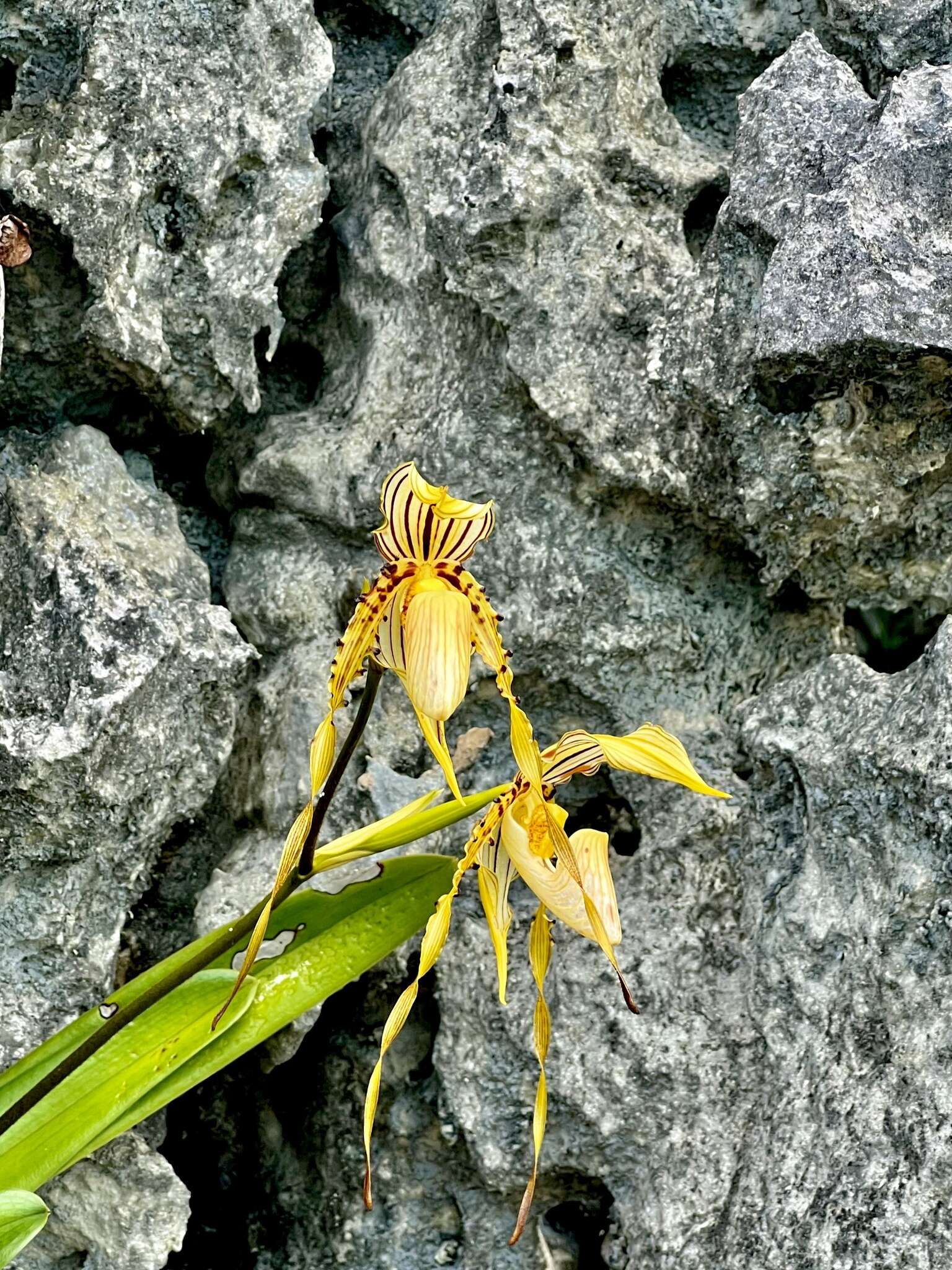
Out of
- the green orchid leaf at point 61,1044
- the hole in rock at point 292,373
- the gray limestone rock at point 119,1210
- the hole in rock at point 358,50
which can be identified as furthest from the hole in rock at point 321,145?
the gray limestone rock at point 119,1210

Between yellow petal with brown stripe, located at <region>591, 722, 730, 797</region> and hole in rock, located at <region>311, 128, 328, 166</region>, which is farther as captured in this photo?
hole in rock, located at <region>311, 128, 328, 166</region>

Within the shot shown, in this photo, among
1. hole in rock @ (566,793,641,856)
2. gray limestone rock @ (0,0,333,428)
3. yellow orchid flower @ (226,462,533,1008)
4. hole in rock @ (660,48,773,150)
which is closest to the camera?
yellow orchid flower @ (226,462,533,1008)

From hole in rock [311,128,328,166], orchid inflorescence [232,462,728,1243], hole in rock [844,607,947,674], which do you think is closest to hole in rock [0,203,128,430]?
hole in rock [311,128,328,166]

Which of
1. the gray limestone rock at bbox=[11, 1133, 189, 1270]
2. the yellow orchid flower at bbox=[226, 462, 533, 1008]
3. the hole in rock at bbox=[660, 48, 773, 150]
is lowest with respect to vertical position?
the gray limestone rock at bbox=[11, 1133, 189, 1270]

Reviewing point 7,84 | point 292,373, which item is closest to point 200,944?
point 292,373

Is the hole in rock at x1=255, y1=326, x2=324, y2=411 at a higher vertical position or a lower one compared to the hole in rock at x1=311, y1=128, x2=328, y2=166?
lower

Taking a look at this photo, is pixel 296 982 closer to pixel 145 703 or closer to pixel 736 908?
pixel 145 703

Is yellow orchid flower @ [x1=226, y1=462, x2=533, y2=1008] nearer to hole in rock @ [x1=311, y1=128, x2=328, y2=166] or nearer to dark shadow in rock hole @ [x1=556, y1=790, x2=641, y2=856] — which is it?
dark shadow in rock hole @ [x1=556, y1=790, x2=641, y2=856]

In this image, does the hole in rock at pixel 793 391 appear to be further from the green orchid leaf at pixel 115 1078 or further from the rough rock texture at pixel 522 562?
the green orchid leaf at pixel 115 1078

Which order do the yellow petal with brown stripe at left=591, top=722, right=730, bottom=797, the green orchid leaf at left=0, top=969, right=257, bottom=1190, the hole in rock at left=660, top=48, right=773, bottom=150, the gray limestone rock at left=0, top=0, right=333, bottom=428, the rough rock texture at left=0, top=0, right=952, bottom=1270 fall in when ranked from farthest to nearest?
the hole in rock at left=660, top=48, right=773, bottom=150, the gray limestone rock at left=0, top=0, right=333, bottom=428, the rough rock texture at left=0, top=0, right=952, bottom=1270, the green orchid leaf at left=0, top=969, right=257, bottom=1190, the yellow petal with brown stripe at left=591, top=722, right=730, bottom=797
